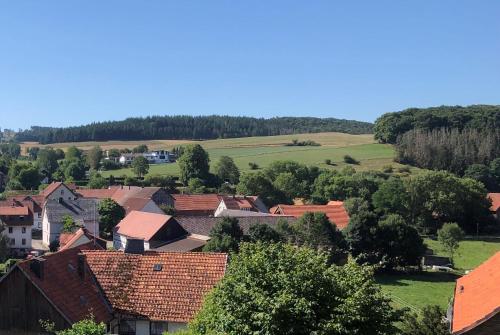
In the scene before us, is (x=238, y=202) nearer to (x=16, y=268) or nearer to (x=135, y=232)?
(x=135, y=232)

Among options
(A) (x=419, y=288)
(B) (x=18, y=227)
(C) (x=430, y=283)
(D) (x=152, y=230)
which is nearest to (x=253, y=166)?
(B) (x=18, y=227)

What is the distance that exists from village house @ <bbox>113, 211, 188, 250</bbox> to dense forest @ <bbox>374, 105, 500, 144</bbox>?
104939 millimetres

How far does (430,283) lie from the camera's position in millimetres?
50094

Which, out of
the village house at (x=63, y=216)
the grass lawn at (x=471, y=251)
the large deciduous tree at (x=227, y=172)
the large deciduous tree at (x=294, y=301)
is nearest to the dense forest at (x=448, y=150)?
the large deciduous tree at (x=227, y=172)

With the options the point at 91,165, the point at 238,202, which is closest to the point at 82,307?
the point at 238,202

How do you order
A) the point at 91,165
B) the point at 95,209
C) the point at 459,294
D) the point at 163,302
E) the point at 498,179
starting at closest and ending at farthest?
1. the point at 163,302
2. the point at 459,294
3. the point at 95,209
4. the point at 498,179
5. the point at 91,165

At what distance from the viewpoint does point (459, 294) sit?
2670 cm

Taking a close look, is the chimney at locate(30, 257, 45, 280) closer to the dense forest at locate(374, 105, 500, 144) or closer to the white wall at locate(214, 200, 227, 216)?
the white wall at locate(214, 200, 227, 216)

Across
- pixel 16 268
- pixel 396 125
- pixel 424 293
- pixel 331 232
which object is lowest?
pixel 424 293

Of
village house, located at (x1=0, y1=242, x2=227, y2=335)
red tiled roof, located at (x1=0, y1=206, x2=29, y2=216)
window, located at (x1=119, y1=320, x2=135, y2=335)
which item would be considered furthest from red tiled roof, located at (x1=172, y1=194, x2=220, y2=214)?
window, located at (x1=119, y1=320, x2=135, y2=335)

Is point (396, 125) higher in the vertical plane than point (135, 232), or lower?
higher

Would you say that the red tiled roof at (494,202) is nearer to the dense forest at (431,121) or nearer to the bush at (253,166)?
the bush at (253,166)

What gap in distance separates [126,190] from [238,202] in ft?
74.0

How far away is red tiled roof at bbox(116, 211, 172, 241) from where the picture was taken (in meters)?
51.2
